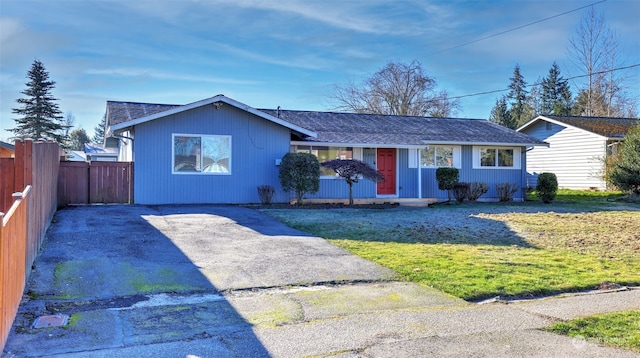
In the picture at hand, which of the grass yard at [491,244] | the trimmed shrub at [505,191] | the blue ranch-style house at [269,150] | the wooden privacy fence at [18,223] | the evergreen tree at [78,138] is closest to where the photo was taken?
the wooden privacy fence at [18,223]

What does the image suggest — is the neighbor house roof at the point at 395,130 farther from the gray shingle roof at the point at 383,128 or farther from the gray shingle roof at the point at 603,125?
the gray shingle roof at the point at 603,125

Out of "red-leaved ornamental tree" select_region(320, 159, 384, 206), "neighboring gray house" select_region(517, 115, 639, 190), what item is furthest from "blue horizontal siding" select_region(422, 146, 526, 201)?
"neighboring gray house" select_region(517, 115, 639, 190)

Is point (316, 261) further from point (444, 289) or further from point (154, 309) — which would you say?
point (154, 309)

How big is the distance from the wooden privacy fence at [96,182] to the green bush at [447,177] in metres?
11.4

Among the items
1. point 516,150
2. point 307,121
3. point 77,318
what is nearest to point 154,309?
point 77,318

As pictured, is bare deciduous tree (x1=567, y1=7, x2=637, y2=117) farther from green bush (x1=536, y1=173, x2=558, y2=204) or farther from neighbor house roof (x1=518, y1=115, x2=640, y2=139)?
green bush (x1=536, y1=173, x2=558, y2=204)

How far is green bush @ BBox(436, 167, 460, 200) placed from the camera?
18938mm

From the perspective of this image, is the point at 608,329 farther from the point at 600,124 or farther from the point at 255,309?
the point at 600,124

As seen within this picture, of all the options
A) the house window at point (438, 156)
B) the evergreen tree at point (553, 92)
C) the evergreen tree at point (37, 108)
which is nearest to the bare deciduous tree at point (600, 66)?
the evergreen tree at point (553, 92)

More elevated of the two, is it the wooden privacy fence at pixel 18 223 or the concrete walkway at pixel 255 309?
the wooden privacy fence at pixel 18 223

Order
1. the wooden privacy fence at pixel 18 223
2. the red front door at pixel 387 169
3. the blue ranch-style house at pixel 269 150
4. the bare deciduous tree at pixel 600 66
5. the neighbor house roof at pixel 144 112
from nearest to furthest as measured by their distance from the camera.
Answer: the wooden privacy fence at pixel 18 223 < the neighbor house roof at pixel 144 112 < the blue ranch-style house at pixel 269 150 < the red front door at pixel 387 169 < the bare deciduous tree at pixel 600 66

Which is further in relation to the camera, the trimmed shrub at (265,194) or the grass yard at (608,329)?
the trimmed shrub at (265,194)

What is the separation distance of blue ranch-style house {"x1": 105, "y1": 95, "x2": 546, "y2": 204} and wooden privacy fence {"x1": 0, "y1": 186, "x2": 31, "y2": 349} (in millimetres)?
9779

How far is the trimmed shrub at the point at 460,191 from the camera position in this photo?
753 inches
